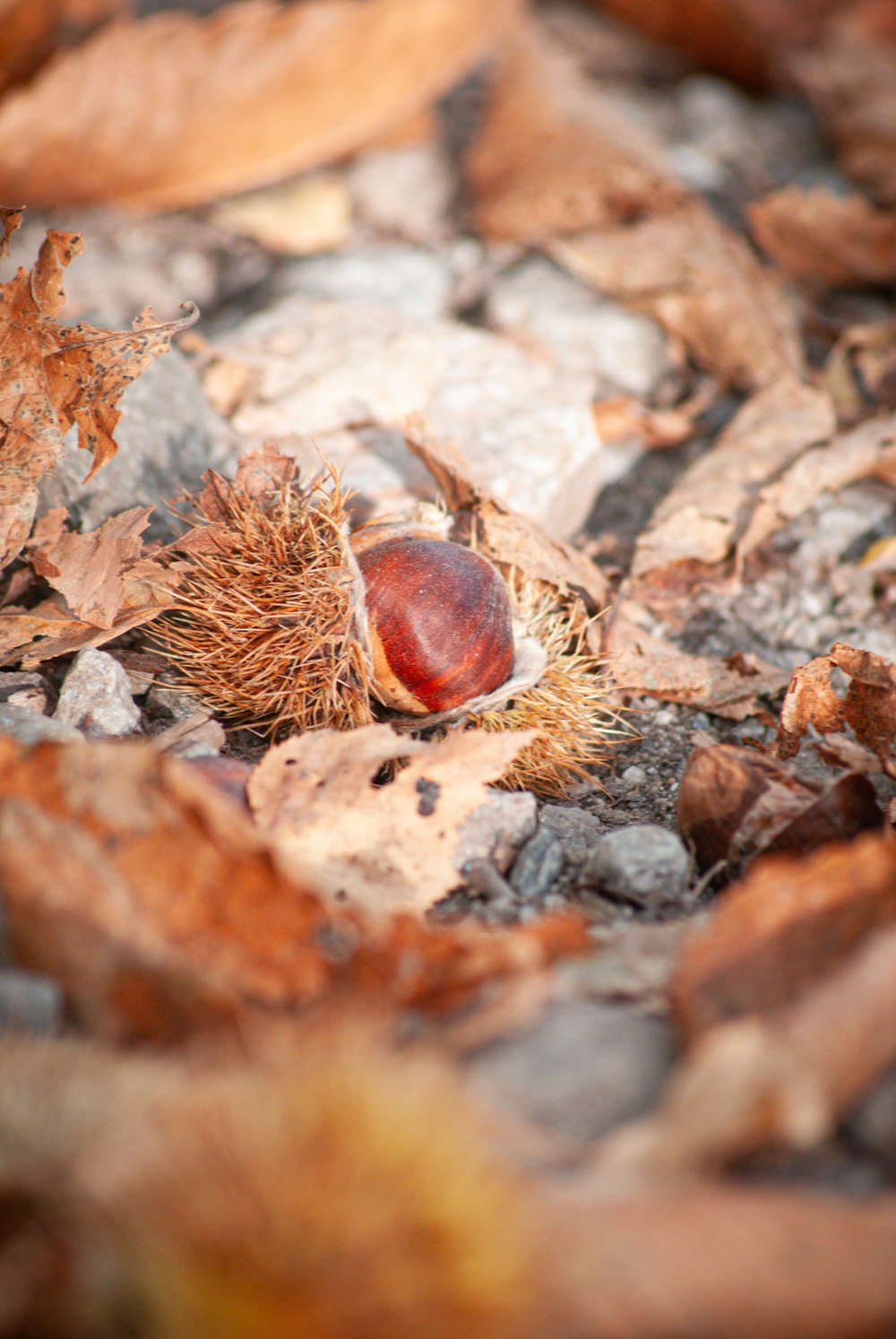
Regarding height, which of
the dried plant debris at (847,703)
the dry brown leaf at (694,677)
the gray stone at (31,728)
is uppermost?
the gray stone at (31,728)

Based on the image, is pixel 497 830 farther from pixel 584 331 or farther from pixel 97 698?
pixel 584 331

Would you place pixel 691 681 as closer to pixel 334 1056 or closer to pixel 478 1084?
pixel 478 1084

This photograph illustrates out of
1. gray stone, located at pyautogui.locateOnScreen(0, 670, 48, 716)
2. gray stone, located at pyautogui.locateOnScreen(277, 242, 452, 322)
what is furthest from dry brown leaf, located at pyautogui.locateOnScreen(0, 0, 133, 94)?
gray stone, located at pyautogui.locateOnScreen(0, 670, 48, 716)

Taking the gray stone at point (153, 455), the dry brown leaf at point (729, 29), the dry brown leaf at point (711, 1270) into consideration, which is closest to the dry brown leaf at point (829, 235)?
the dry brown leaf at point (729, 29)

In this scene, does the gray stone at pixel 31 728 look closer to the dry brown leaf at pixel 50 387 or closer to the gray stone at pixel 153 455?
the dry brown leaf at pixel 50 387

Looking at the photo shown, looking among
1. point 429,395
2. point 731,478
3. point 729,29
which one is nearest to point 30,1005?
point 429,395

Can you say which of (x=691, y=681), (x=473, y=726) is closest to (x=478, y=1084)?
(x=473, y=726)
